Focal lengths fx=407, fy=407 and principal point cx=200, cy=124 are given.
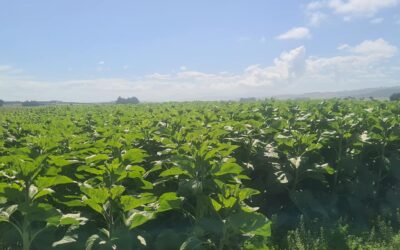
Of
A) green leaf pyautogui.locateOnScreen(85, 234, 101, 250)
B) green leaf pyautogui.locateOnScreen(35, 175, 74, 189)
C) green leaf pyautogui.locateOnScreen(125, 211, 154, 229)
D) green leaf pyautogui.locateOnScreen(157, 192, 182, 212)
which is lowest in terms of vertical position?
green leaf pyautogui.locateOnScreen(85, 234, 101, 250)

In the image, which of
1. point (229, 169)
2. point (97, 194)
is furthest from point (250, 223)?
point (97, 194)

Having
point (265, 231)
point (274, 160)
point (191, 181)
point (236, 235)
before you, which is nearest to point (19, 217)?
point (191, 181)

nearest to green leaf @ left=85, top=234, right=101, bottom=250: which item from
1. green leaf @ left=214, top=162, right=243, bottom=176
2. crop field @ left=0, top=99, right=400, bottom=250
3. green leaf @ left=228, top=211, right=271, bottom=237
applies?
crop field @ left=0, top=99, right=400, bottom=250

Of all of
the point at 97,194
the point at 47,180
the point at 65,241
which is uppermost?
the point at 47,180

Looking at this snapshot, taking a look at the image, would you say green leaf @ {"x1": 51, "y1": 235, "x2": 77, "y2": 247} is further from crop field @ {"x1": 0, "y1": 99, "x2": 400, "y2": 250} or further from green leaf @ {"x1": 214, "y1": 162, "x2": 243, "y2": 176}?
green leaf @ {"x1": 214, "y1": 162, "x2": 243, "y2": 176}

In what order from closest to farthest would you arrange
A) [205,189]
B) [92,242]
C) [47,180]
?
1. [92,242]
2. [47,180]
3. [205,189]

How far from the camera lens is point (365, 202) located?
7.00m

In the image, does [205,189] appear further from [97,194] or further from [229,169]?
→ [97,194]

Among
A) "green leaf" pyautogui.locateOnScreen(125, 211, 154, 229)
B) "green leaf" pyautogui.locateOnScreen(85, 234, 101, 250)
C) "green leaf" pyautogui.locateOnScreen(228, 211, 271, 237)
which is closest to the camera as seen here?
"green leaf" pyautogui.locateOnScreen(85, 234, 101, 250)

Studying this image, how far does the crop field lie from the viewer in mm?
3459

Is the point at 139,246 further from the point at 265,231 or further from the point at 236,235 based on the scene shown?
the point at 265,231

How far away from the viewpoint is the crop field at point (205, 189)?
3.46 metres

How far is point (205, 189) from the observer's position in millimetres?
4430

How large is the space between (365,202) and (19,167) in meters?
5.69
